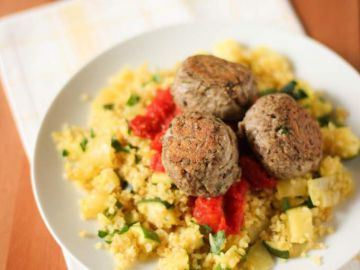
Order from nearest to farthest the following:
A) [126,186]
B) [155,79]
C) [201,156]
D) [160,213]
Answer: [201,156]
[160,213]
[126,186]
[155,79]

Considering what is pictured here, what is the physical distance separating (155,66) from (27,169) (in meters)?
1.35

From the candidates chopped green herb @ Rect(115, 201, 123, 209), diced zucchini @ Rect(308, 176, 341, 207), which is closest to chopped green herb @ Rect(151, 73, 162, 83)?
chopped green herb @ Rect(115, 201, 123, 209)

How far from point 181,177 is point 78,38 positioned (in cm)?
237

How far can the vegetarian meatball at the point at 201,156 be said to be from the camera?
2.96 metres

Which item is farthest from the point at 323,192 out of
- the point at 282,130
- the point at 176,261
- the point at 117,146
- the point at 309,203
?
the point at 117,146

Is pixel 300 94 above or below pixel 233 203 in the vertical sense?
above

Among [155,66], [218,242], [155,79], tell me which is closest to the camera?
[218,242]

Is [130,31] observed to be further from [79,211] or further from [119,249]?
[119,249]

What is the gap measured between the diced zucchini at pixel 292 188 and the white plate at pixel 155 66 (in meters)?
0.29

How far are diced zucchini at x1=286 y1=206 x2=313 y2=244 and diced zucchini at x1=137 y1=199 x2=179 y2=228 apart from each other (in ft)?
2.41

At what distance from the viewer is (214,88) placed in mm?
3299

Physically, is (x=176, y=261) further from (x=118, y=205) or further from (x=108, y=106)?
(x=108, y=106)

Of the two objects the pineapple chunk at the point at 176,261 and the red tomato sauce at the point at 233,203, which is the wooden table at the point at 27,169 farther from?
the red tomato sauce at the point at 233,203

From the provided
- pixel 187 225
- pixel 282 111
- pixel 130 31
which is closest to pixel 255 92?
pixel 282 111
